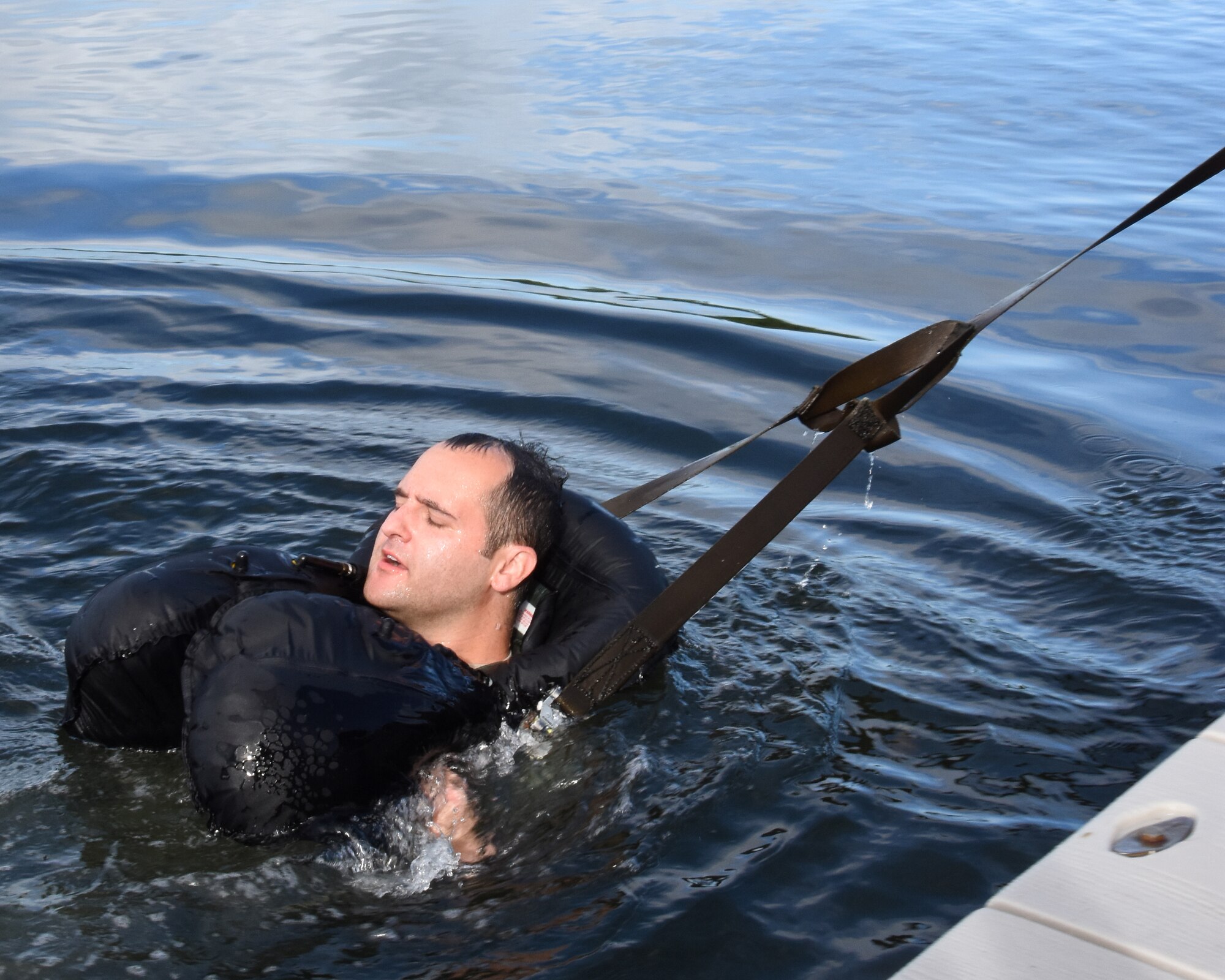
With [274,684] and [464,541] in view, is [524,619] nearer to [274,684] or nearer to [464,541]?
[464,541]

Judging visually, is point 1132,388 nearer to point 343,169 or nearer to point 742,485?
point 742,485

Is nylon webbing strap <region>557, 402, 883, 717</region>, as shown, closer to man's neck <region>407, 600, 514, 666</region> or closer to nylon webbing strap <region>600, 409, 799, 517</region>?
nylon webbing strap <region>600, 409, 799, 517</region>

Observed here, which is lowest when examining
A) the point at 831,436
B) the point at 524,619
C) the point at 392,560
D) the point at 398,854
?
the point at 398,854

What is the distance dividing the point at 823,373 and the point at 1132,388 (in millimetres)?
1701

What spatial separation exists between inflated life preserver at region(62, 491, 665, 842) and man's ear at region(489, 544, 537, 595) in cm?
23

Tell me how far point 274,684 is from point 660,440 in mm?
3718

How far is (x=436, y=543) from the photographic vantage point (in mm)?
3770

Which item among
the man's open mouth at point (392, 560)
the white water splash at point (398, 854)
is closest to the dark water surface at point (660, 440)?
the white water splash at point (398, 854)

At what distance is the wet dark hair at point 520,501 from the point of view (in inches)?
153

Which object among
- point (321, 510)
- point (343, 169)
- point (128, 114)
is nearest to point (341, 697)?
point (321, 510)

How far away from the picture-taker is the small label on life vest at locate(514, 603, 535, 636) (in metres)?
4.16

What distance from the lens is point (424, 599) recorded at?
375cm

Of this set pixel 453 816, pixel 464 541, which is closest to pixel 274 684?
pixel 453 816

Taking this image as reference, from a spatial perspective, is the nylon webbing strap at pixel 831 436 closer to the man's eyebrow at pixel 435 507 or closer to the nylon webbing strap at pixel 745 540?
the nylon webbing strap at pixel 745 540
